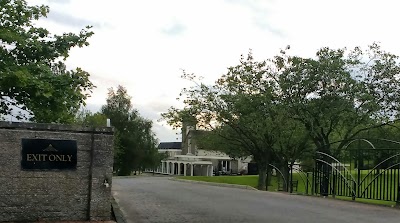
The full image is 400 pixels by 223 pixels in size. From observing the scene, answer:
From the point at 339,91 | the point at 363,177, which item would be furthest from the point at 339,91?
the point at 363,177

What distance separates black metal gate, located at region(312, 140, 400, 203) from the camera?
47.8ft

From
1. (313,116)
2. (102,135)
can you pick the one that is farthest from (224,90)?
(102,135)

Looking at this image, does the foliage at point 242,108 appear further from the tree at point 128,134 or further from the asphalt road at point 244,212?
the tree at point 128,134

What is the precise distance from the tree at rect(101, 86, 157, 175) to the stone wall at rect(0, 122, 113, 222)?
4484cm

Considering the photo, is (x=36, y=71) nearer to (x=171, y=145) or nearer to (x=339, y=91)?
(x=339, y=91)

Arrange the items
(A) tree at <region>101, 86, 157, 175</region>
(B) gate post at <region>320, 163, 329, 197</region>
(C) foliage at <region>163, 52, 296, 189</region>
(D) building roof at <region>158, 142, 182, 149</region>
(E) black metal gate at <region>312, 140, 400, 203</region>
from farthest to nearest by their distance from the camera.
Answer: (D) building roof at <region>158, 142, 182, 149</region> < (A) tree at <region>101, 86, 157, 175</region> < (C) foliage at <region>163, 52, 296, 189</region> < (B) gate post at <region>320, 163, 329, 197</region> < (E) black metal gate at <region>312, 140, 400, 203</region>

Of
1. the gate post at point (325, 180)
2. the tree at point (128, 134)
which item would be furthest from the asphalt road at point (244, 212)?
the tree at point (128, 134)

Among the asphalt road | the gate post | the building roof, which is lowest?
the asphalt road

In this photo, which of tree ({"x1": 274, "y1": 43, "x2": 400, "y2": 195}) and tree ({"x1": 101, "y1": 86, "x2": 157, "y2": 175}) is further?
tree ({"x1": 101, "y1": 86, "x2": 157, "y2": 175})

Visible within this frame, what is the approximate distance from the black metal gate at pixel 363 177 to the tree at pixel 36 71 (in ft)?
29.1

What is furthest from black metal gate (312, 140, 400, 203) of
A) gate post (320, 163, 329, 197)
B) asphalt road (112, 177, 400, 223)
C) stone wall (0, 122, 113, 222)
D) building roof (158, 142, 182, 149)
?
building roof (158, 142, 182, 149)

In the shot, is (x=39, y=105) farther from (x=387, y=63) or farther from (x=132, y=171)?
(x=132, y=171)

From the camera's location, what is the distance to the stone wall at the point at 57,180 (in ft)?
28.1

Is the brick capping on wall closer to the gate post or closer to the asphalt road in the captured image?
the asphalt road
